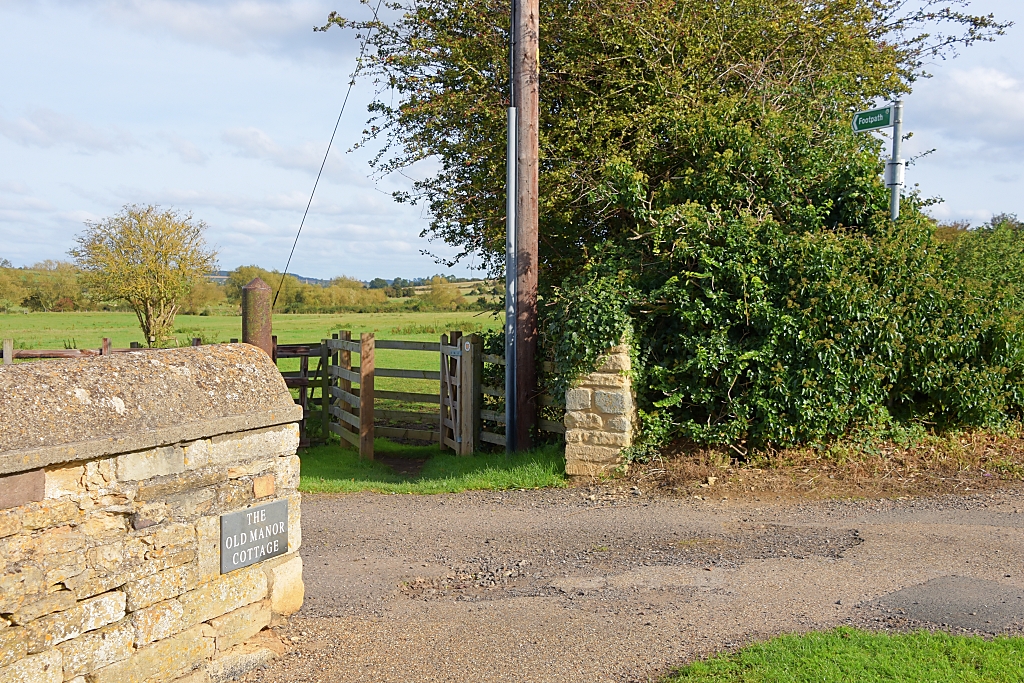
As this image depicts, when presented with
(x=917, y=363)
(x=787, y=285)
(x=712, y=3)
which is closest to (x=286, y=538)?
(x=787, y=285)

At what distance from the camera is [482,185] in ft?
41.9

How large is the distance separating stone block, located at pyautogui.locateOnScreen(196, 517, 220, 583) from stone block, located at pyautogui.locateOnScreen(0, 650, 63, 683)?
0.82m

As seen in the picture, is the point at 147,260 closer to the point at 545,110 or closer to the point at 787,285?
the point at 545,110

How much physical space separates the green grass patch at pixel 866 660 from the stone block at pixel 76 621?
2.74m

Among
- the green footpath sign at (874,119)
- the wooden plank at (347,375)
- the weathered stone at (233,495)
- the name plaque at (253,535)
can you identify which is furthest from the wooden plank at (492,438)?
the weathered stone at (233,495)

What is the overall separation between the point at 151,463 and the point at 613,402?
221 inches

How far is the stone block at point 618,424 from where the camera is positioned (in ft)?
29.5

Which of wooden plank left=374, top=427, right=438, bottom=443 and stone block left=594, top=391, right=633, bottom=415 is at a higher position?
stone block left=594, top=391, right=633, bottom=415

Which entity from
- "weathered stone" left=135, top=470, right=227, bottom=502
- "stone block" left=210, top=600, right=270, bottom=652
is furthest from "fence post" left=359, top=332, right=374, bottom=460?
"weathered stone" left=135, top=470, right=227, bottom=502

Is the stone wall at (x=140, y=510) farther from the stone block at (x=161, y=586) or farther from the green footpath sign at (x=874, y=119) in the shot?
the green footpath sign at (x=874, y=119)

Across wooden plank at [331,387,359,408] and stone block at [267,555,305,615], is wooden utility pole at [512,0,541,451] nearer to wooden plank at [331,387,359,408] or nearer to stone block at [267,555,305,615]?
wooden plank at [331,387,359,408]

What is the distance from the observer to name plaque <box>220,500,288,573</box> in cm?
460

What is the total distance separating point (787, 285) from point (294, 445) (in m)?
5.99

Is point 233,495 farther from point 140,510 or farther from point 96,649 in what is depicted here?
point 96,649
